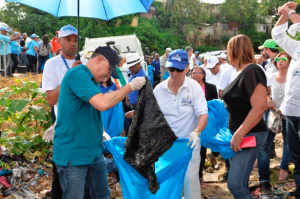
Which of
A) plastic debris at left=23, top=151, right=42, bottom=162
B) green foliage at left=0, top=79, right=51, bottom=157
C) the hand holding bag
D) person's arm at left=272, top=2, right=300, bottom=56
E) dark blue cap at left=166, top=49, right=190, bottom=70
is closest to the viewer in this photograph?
dark blue cap at left=166, top=49, right=190, bottom=70

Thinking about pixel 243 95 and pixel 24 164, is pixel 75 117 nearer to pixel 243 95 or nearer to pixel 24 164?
pixel 243 95

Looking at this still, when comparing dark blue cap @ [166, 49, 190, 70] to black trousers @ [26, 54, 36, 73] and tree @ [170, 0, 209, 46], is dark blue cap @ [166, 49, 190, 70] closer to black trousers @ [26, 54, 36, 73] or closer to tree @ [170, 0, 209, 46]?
black trousers @ [26, 54, 36, 73]

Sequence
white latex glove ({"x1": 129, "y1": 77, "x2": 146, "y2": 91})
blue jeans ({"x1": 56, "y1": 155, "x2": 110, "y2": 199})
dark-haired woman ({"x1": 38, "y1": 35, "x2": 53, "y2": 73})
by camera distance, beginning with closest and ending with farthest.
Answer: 1. white latex glove ({"x1": 129, "y1": 77, "x2": 146, "y2": 91})
2. blue jeans ({"x1": 56, "y1": 155, "x2": 110, "y2": 199})
3. dark-haired woman ({"x1": 38, "y1": 35, "x2": 53, "y2": 73})

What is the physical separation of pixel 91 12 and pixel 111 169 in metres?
2.16

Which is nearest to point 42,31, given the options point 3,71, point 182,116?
point 3,71

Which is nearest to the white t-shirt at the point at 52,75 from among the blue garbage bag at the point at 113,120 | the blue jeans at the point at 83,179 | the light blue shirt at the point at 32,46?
the blue jeans at the point at 83,179

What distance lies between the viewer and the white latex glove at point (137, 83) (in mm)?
2298

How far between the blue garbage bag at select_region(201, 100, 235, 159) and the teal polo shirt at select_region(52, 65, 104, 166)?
1.44 metres

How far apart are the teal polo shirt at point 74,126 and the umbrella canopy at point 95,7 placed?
1.93m

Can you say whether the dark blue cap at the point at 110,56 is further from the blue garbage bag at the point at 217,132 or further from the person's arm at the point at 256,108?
the blue garbage bag at the point at 217,132

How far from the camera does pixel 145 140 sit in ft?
8.12

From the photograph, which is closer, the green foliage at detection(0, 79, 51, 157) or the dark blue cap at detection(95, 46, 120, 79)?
the dark blue cap at detection(95, 46, 120, 79)

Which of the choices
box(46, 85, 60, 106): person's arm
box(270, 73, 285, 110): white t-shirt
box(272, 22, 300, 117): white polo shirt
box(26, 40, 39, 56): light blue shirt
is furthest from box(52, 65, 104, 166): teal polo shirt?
box(26, 40, 39, 56): light blue shirt

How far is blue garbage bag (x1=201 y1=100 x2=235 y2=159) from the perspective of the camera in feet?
10.4
